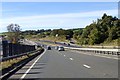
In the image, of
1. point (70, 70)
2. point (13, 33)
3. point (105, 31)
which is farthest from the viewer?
point (105, 31)

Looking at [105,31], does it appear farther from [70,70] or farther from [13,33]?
[70,70]

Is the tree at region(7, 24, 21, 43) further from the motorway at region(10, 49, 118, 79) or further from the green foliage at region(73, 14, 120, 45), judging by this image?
the motorway at region(10, 49, 118, 79)

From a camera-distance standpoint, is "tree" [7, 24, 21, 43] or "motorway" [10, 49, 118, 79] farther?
"tree" [7, 24, 21, 43]

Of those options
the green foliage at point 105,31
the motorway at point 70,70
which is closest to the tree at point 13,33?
the green foliage at point 105,31

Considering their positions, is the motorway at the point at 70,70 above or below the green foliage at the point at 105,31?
below

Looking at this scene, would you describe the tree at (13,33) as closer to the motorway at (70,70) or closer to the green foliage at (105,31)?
the green foliage at (105,31)

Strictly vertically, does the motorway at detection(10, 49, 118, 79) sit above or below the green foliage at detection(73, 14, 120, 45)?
below

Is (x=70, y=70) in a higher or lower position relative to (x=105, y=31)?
lower

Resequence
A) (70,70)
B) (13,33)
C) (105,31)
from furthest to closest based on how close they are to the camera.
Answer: (105,31)
(13,33)
(70,70)

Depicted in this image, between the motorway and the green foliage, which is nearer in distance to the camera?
the motorway

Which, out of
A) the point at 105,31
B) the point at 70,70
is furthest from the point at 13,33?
the point at 70,70

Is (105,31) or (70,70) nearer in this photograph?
(70,70)

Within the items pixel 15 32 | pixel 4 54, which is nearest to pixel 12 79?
pixel 4 54

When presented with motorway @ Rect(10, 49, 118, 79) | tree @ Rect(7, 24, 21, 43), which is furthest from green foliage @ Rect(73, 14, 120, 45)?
motorway @ Rect(10, 49, 118, 79)
